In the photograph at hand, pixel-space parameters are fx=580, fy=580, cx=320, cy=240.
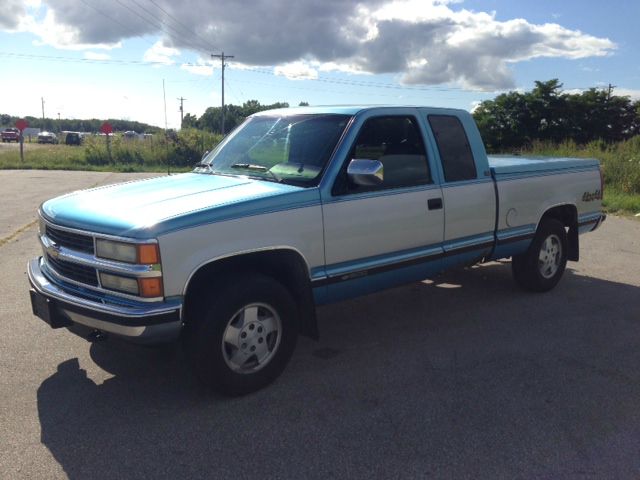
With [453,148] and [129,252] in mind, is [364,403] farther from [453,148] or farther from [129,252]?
[453,148]

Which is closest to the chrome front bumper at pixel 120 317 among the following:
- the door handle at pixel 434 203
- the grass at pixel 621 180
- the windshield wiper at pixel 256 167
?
the windshield wiper at pixel 256 167

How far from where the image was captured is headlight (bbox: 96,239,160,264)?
3.34m

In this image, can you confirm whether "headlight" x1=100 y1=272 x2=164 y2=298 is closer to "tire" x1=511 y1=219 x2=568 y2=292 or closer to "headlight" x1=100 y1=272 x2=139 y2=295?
"headlight" x1=100 y1=272 x2=139 y2=295

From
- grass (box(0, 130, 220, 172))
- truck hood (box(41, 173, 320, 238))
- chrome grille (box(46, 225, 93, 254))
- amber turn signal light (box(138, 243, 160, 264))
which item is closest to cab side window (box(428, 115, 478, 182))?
truck hood (box(41, 173, 320, 238))

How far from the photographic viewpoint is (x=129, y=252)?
3.39 metres

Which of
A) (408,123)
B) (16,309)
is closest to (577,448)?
(408,123)

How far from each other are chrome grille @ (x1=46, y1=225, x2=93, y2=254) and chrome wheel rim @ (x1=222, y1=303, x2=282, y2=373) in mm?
1021

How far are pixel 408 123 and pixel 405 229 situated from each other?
951mm

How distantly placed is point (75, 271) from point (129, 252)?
0.65m

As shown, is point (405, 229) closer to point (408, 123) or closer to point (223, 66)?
point (408, 123)

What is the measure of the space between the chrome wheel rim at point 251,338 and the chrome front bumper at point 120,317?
1.32 feet

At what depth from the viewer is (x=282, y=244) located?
3877 millimetres

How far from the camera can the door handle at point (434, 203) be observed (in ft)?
15.8

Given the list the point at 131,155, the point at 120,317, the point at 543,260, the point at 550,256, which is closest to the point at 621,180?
the point at 550,256
